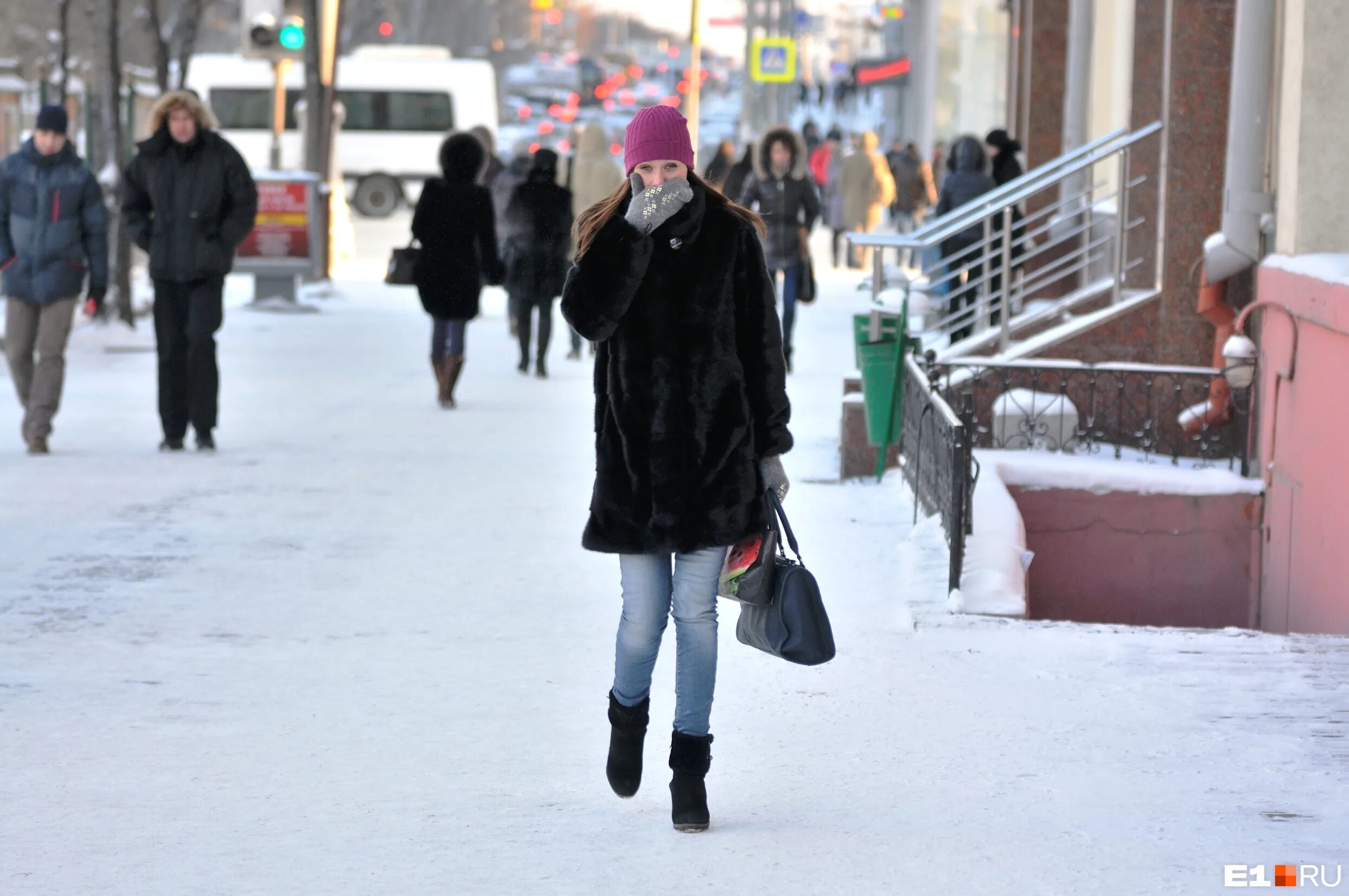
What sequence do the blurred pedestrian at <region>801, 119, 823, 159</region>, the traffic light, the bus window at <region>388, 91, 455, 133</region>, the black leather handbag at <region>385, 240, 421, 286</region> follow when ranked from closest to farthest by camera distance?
the black leather handbag at <region>385, 240, 421, 286</region> < the traffic light < the blurred pedestrian at <region>801, 119, 823, 159</region> < the bus window at <region>388, 91, 455, 133</region>

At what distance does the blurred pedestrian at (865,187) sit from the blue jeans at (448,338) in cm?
1323

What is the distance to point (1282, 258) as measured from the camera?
31.9 ft

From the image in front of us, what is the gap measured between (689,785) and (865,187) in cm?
2185

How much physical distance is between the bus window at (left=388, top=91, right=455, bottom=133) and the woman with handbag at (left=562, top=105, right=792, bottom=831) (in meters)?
39.4

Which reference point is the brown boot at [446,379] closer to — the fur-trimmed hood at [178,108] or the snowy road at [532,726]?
the fur-trimmed hood at [178,108]

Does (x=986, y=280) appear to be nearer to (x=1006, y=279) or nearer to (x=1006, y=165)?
(x=1006, y=279)

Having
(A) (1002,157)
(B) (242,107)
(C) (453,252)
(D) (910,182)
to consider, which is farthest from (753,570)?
(B) (242,107)

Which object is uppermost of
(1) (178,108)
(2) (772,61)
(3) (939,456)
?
(2) (772,61)

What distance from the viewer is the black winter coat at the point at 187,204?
1076 cm

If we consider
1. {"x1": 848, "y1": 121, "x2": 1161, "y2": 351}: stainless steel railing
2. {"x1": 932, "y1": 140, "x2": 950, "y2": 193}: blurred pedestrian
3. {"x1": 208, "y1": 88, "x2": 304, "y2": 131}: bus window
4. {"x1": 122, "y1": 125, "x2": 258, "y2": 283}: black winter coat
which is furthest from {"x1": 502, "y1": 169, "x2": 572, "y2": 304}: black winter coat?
{"x1": 208, "y1": 88, "x2": 304, "y2": 131}: bus window

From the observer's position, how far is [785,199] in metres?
15.3

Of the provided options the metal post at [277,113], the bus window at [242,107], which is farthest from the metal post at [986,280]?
the bus window at [242,107]

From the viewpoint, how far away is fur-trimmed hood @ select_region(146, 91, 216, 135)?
10703 millimetres

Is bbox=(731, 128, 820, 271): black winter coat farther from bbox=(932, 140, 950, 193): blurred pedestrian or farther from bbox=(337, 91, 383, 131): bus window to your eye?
bbox=(337, 91, 383, 131): bus window
